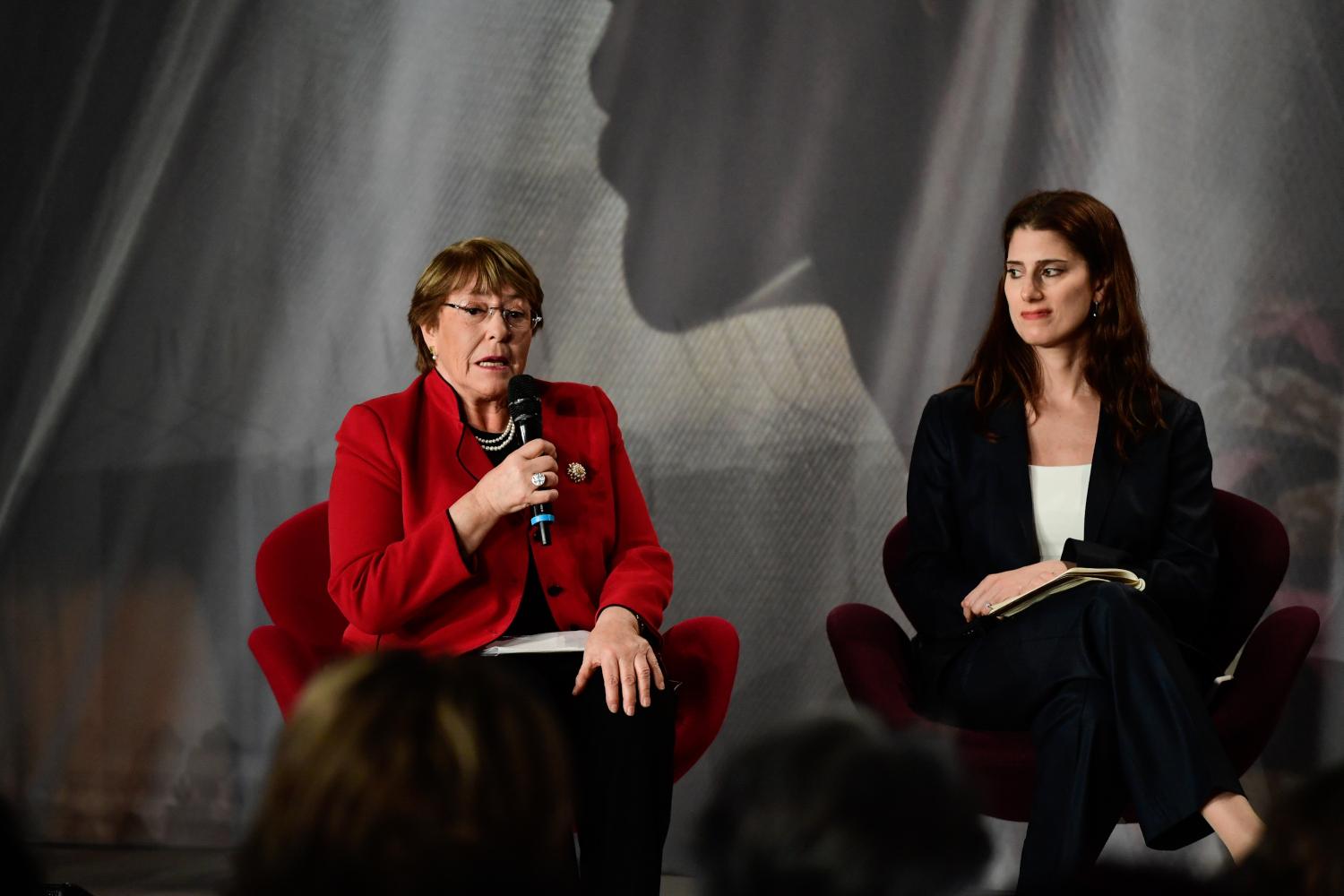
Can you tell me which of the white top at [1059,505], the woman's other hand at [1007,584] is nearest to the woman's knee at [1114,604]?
the woman's other hand at [1007,584]

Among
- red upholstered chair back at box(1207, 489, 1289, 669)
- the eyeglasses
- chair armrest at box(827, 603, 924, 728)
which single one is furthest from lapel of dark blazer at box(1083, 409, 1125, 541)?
the eyeglasses

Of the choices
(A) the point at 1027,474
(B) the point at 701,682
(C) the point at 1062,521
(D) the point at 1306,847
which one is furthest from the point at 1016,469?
(D) the point at 1306,847

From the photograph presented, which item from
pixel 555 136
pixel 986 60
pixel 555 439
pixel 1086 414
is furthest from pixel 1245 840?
pixel 555 136

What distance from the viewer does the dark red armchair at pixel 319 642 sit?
2.52 m

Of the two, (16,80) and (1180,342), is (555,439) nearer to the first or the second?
(1180,342)

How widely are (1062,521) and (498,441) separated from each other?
108 centimetres

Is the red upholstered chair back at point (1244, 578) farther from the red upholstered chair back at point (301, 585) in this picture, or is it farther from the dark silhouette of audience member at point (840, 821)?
the dark silhouette of audience member at point (840, 821)

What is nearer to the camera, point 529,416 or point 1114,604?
point 1114,604

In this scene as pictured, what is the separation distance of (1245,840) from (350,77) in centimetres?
276

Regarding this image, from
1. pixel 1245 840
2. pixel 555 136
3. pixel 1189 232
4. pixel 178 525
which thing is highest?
pixel 555 136

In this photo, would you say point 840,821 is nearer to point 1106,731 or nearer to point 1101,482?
point 1106,731

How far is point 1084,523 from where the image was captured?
2.70 m

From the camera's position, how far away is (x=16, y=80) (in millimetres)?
3771

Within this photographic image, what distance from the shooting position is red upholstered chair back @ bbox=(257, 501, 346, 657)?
269 centimetres
